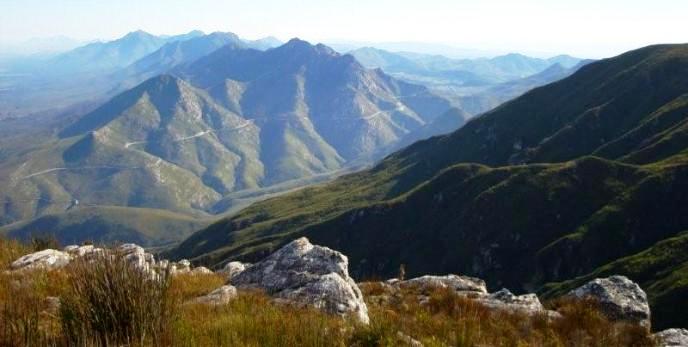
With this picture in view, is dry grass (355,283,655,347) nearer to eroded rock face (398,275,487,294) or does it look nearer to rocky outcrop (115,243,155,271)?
rocky outcrop (115,243,155,271)

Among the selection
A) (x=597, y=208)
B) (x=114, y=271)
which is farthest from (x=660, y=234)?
(x=114, y=271)

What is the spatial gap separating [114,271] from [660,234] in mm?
154027

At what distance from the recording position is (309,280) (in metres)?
13.1

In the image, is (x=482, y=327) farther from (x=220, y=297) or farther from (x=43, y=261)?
(x=43, y=261)

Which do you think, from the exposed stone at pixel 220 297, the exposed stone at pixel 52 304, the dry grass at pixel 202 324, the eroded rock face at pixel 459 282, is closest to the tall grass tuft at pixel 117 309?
the dry grass at pixel 202 324

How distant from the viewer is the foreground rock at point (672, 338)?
37.5 feet

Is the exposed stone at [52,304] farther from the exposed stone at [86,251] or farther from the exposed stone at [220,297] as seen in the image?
the exposed stone at [220,297]

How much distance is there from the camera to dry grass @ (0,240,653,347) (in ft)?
21.9

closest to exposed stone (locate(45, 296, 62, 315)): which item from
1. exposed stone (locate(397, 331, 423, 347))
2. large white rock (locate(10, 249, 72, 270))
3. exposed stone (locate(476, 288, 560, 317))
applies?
large white rock (locate(10, 249, 72, 270))

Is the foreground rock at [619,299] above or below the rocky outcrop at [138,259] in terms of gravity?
below

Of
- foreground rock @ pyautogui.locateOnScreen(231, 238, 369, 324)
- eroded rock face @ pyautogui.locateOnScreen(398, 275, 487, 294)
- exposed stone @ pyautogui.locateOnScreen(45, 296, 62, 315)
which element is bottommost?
eroded rock face @ pyautogui.locateOnScreen(398, 275, 487, 294)

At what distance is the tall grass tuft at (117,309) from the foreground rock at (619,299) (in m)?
11.9

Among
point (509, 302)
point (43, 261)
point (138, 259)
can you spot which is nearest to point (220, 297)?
point (138, 259)

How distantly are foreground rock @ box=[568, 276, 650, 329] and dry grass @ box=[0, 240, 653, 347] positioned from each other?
3626 millimetres
